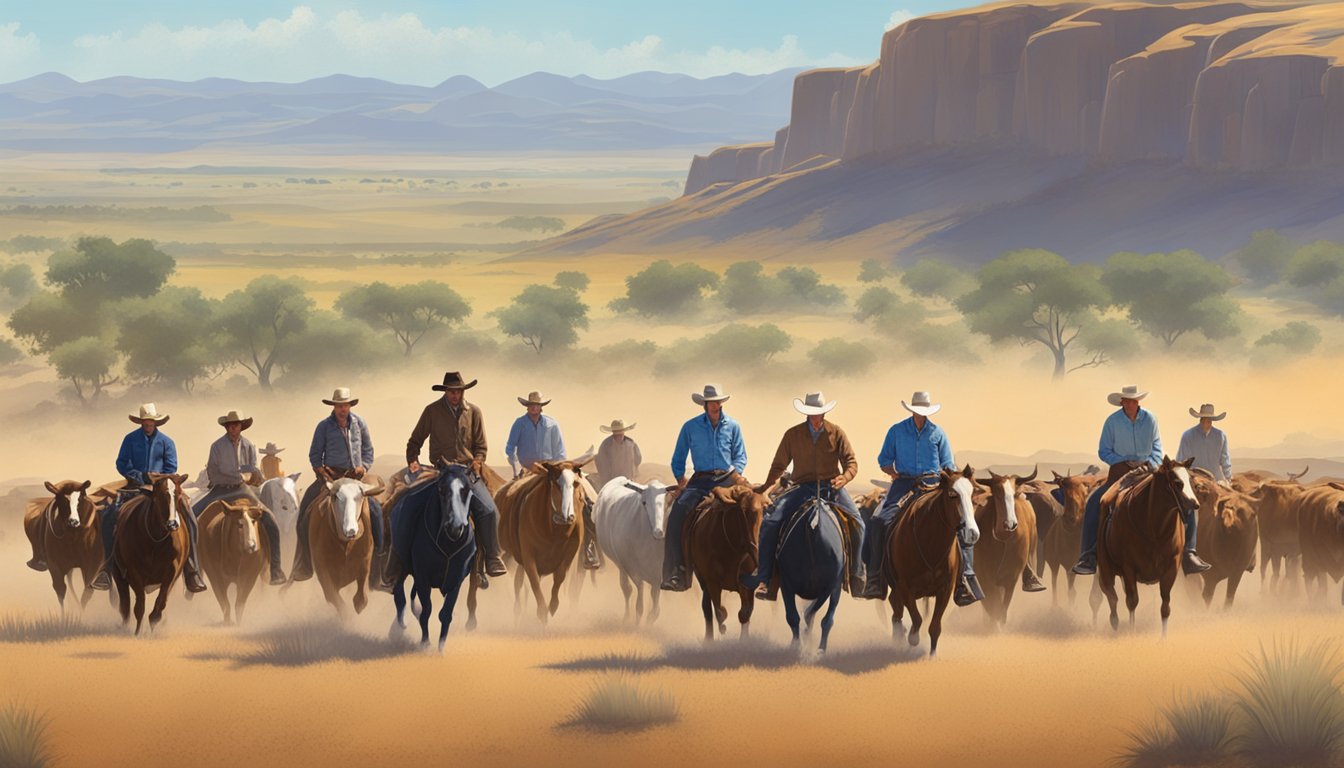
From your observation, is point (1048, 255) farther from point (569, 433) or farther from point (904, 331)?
point (569, 433)

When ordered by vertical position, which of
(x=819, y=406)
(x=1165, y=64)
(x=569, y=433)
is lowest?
(x=569, y=433)

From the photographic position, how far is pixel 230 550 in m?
18.7

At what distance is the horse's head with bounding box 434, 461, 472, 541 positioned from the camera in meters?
A: 16.4

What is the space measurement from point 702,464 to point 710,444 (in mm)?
197

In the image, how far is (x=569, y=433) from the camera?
53531 millimetres

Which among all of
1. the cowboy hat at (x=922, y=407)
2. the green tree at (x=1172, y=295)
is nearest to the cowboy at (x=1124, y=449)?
the cowboy hat at (x=922, y=407)

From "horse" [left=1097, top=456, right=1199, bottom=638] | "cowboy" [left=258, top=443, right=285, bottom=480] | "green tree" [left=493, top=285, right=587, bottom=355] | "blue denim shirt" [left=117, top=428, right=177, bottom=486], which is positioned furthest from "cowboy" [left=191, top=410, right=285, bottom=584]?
"green tree" [left=493, top=285, right=587, bottom=355]

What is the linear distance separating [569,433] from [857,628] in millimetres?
34964

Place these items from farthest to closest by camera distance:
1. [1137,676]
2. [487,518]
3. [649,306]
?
1. [649,306]
2. [487,518]
3. [1137,676]

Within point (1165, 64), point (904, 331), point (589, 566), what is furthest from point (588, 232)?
point (589, 566)

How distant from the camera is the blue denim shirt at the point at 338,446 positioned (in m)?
17.6

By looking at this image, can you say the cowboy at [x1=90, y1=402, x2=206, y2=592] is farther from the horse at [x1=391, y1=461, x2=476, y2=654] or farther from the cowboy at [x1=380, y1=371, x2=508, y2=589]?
the horse at [x1=391, y1=461, x2=476, y2=654]

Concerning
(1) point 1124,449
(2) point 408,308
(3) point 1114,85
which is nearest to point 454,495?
(1) point 1124,449

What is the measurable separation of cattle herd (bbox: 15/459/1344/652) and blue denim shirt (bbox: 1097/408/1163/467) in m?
0.67
